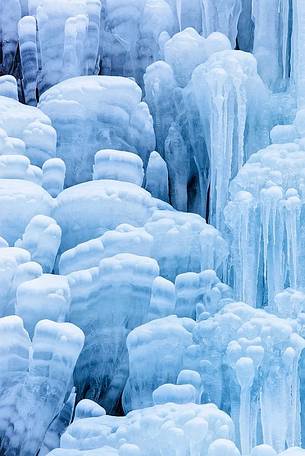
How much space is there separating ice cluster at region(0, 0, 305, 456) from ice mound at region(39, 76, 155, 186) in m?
0.01

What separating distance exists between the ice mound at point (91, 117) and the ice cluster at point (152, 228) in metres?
0.01

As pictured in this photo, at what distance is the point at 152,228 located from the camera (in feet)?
22.7

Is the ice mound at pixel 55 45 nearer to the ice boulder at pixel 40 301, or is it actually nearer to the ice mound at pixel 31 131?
the ice mound at pixel 31 131

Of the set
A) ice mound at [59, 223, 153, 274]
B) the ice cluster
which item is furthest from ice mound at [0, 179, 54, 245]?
ice mound at [59, 223, 153, 274]

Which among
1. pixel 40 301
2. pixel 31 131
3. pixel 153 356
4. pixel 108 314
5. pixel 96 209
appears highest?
pixel 31 131

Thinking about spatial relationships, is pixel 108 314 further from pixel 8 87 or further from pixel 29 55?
pixel 29 55

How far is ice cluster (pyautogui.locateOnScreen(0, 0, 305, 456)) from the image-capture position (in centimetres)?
593

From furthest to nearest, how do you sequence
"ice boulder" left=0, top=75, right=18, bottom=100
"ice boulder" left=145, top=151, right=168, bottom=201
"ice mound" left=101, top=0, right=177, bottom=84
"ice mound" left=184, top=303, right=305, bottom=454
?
1. "ice mound" left=101, top=0, right=177, bottom=84
2. "ice boulder" left=0, top=75, right=18, bottom=100
3. "ice boulder" left=145, top=151, right=168, bottom=201
4. "ice mound" left=184, top=303, right=305, bottom=454

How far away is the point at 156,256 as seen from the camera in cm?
690

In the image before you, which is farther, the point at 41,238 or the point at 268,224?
the point at 268,224

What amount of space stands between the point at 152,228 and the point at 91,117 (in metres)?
1.21

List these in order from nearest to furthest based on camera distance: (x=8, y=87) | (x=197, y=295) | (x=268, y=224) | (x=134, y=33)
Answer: (x=197, y=295) → (x=268, y=224) → (x=8, y=87) → (x=134, y=33)

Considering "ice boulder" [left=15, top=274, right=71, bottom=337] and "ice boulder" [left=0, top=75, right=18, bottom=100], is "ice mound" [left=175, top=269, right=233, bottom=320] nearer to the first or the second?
"ice boulder" [left=15, top=274, right=71, bottom=337]

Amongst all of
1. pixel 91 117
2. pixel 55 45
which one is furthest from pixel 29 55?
pixel 91 117
